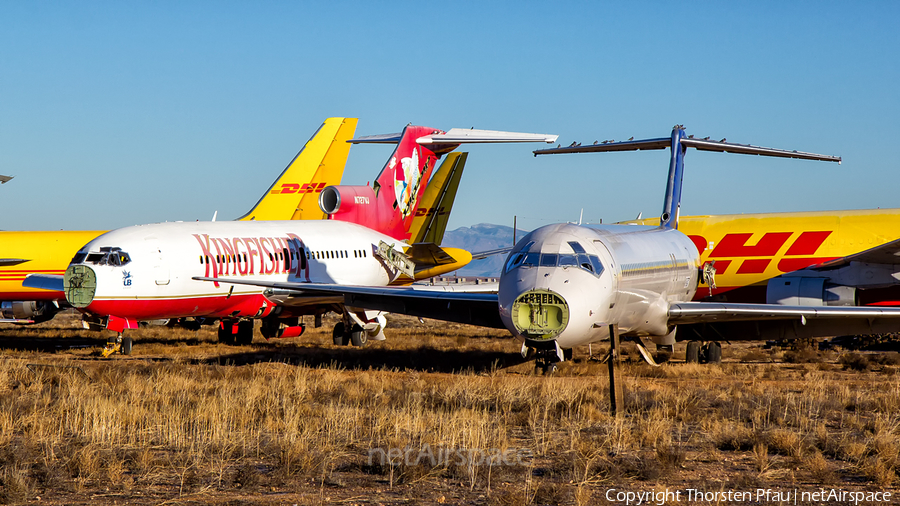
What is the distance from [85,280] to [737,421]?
1588cm

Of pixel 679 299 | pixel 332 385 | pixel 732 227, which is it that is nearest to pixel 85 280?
pixel 332 385

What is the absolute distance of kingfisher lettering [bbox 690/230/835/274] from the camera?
29.5m

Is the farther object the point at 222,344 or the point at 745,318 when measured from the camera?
the point at 222,344

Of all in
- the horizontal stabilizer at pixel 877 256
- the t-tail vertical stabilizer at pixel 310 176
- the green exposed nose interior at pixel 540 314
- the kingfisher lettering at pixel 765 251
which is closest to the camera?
the green exposed nose interior at pixel 540 314

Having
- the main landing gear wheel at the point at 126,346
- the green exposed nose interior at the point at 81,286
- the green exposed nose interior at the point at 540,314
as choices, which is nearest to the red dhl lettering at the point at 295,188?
the main landing gear wheel at the point at 126,346

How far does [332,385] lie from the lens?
16.4m

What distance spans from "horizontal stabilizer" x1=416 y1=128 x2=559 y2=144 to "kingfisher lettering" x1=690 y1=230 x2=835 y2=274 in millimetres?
6805

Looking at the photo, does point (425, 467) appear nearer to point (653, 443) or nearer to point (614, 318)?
point (653, 443)

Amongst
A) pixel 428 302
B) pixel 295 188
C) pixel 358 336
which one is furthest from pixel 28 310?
pixel 428 302

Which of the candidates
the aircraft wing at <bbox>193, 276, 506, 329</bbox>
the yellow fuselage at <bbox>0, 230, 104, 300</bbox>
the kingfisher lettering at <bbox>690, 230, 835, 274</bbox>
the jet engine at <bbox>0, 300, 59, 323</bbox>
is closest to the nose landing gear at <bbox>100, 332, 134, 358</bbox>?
the aircraft wing at <bbox>193, 276, 506, 329</bbox>

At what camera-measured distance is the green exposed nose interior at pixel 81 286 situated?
71.8 feet

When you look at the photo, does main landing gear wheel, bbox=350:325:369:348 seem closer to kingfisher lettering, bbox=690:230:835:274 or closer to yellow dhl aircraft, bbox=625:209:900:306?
yellow dhl aircraft, bbox=625:209:900:306

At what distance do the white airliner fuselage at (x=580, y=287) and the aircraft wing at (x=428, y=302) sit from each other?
94.5 inches

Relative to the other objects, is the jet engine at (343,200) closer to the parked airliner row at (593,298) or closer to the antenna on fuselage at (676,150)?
the antenna on fuselage at (676,150)
